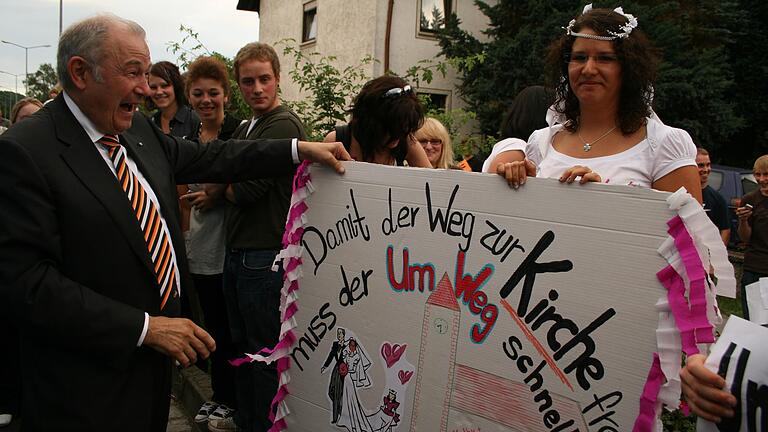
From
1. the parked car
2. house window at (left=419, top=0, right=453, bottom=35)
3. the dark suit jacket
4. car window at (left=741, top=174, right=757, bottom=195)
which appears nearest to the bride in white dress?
the dark suit jacket

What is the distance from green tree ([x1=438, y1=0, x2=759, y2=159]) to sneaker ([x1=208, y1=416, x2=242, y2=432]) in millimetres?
10897

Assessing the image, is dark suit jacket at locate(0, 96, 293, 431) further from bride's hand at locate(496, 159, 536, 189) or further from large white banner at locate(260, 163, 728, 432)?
bride's hand at locate(496, 159, 536, 189)

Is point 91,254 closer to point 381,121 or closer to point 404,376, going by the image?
point 404,376

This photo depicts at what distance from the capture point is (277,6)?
19.8 meters

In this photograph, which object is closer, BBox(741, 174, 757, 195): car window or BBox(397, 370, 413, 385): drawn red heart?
BBox(397, 370, 413, 385): drawn red heart

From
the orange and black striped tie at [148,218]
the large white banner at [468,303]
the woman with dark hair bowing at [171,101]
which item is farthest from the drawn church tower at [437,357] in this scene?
the woman with dark hair bowing at [171,101]

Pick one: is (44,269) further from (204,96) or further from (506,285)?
(204,96)

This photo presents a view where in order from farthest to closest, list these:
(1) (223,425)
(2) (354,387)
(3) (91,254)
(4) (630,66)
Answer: (1) (223,425) < (2) (354,387) < (4) (630,66) < (3) (91,254)

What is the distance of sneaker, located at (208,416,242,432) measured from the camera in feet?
11.7

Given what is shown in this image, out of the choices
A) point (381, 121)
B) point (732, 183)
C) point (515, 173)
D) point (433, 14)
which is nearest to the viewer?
point (515, 173)

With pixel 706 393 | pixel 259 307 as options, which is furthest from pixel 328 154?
pixel 706 393

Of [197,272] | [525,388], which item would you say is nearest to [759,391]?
[525,388]

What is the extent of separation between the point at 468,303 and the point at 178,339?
908mm

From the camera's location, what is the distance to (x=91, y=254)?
1914mm
